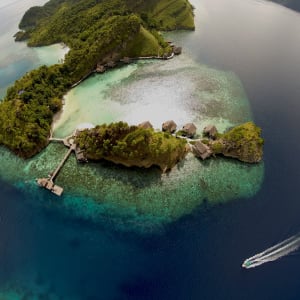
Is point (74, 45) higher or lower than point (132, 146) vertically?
higher

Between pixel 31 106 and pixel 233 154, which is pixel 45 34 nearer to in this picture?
pixel 31 106

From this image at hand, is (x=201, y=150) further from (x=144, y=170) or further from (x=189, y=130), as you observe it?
(x=144, y=170)

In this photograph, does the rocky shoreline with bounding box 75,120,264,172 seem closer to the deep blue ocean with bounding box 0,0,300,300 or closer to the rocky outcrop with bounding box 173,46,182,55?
the deep blue ocean with bounding box 0,0,300,300

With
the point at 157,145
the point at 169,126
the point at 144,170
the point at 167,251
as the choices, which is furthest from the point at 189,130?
the point at 167,251

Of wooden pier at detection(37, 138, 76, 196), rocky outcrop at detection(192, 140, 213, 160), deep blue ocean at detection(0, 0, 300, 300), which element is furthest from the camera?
rocky outcrop at detection(192, 140, 213, 160)

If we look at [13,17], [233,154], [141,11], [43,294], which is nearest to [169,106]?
[233,154]

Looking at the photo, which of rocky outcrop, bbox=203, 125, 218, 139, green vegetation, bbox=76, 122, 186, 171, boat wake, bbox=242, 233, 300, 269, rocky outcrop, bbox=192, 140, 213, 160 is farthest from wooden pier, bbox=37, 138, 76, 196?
boat wake, bbox=242, 233, 300, 269

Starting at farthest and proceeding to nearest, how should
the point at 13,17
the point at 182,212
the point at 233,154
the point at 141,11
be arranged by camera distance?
the point at 13,17
the point at 141,11
the point at 233,154
the point at 182,212
